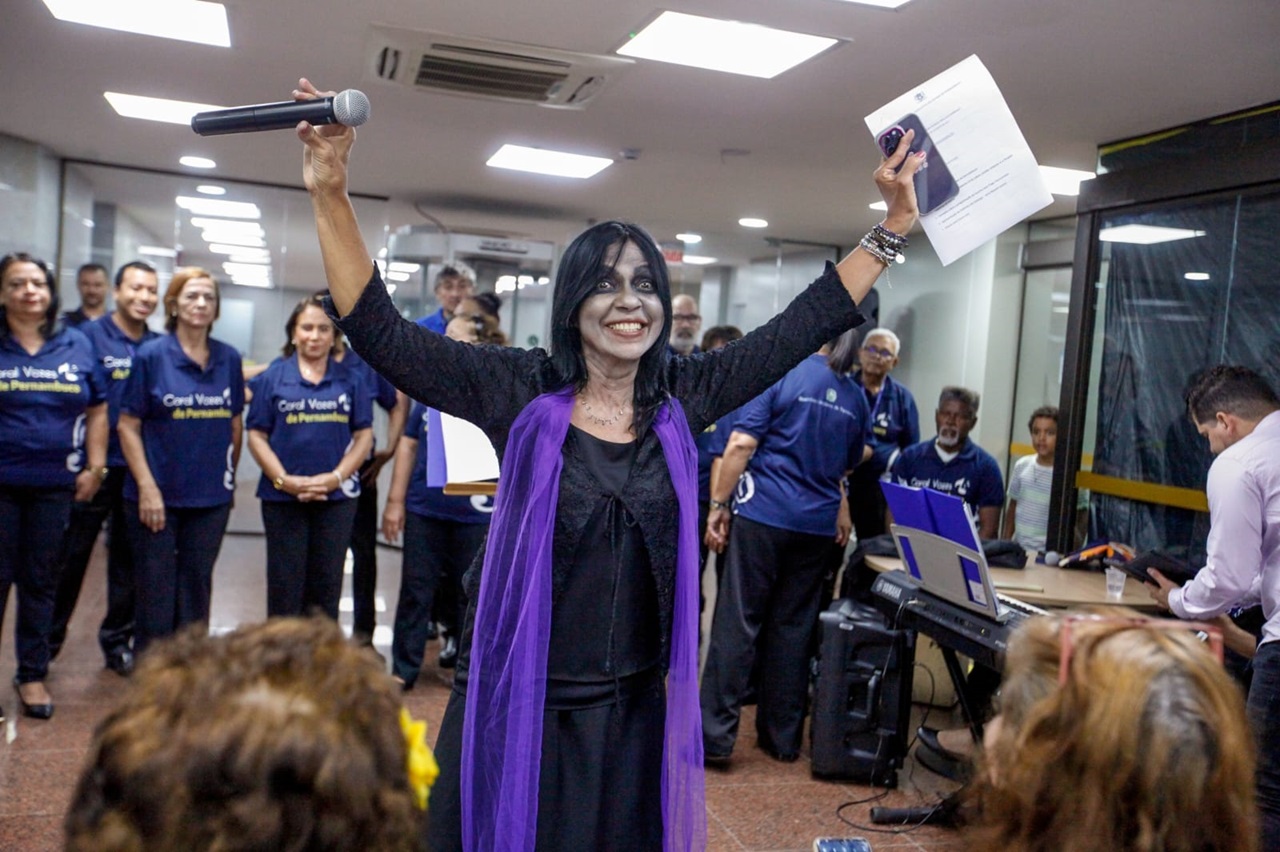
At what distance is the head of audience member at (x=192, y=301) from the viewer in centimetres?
445

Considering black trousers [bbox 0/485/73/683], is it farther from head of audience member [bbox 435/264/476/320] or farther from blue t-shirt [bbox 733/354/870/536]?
blue t-shirt [bbox 733/354/870/536]

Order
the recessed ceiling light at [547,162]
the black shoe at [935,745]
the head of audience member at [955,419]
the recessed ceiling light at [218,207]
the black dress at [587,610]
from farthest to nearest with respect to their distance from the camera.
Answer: the recessed ceiling light at [218,207]
the recessed ceiling light at [547,162]
the head of audience member at [955,419]
the black shoe at [935,745]
the black dress at [587,610]

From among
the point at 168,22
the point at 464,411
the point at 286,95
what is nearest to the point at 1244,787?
the point at 464,411

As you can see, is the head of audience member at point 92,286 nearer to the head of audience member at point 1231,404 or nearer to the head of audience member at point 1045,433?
the head of audience member at point 1045,433

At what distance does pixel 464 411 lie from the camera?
1.87 metres

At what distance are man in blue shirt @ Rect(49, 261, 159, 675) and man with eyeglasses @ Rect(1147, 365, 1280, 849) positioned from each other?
411 cm

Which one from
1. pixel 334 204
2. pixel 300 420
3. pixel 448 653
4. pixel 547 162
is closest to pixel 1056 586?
pixel 448 653

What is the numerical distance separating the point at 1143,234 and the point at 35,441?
4.87m

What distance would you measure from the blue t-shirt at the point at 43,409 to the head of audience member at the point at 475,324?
1383 mm

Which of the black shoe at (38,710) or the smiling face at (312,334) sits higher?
the smiling face at (312,334)

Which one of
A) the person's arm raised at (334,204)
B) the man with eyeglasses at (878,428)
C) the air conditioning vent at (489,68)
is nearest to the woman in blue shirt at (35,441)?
the air conditioning vent at (489,68)

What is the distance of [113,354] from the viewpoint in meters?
5.22

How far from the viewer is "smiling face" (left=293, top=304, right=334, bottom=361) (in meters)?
4.68

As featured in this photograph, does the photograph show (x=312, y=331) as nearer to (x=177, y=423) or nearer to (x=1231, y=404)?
(x=177, y=423)
